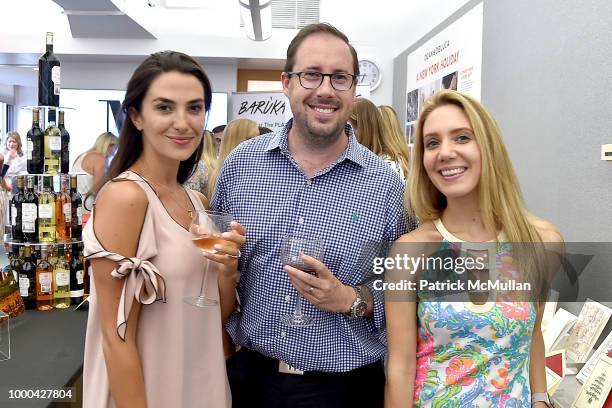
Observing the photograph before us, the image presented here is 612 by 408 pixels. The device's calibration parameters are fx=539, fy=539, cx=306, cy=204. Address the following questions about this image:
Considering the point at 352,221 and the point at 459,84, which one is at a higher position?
the point at 459,84

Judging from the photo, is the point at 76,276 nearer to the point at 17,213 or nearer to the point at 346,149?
the point at 17,213

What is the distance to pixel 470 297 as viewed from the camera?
145cm

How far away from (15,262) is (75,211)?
34cm

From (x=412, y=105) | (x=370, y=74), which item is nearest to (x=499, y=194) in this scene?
(x=412, y=105)

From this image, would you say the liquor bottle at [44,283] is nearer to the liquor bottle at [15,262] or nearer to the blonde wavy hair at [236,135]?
the liquor bottle at [15,262]

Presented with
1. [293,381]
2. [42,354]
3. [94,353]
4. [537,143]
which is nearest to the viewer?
[94,353]

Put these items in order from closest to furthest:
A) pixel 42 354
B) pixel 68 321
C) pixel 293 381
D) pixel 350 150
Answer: pixel 293 381 < pixel 350 150 < pixel 42 354 < pixel 68 321

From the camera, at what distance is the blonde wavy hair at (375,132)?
3.55 meters

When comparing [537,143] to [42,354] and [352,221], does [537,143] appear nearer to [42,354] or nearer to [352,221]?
[352,221]

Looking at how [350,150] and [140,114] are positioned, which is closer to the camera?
[140,114]

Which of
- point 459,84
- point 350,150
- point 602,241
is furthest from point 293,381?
point 459,84

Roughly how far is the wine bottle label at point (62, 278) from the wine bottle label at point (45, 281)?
0.11 feet

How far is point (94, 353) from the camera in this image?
1.42m

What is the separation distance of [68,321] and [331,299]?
1333 millimetres
